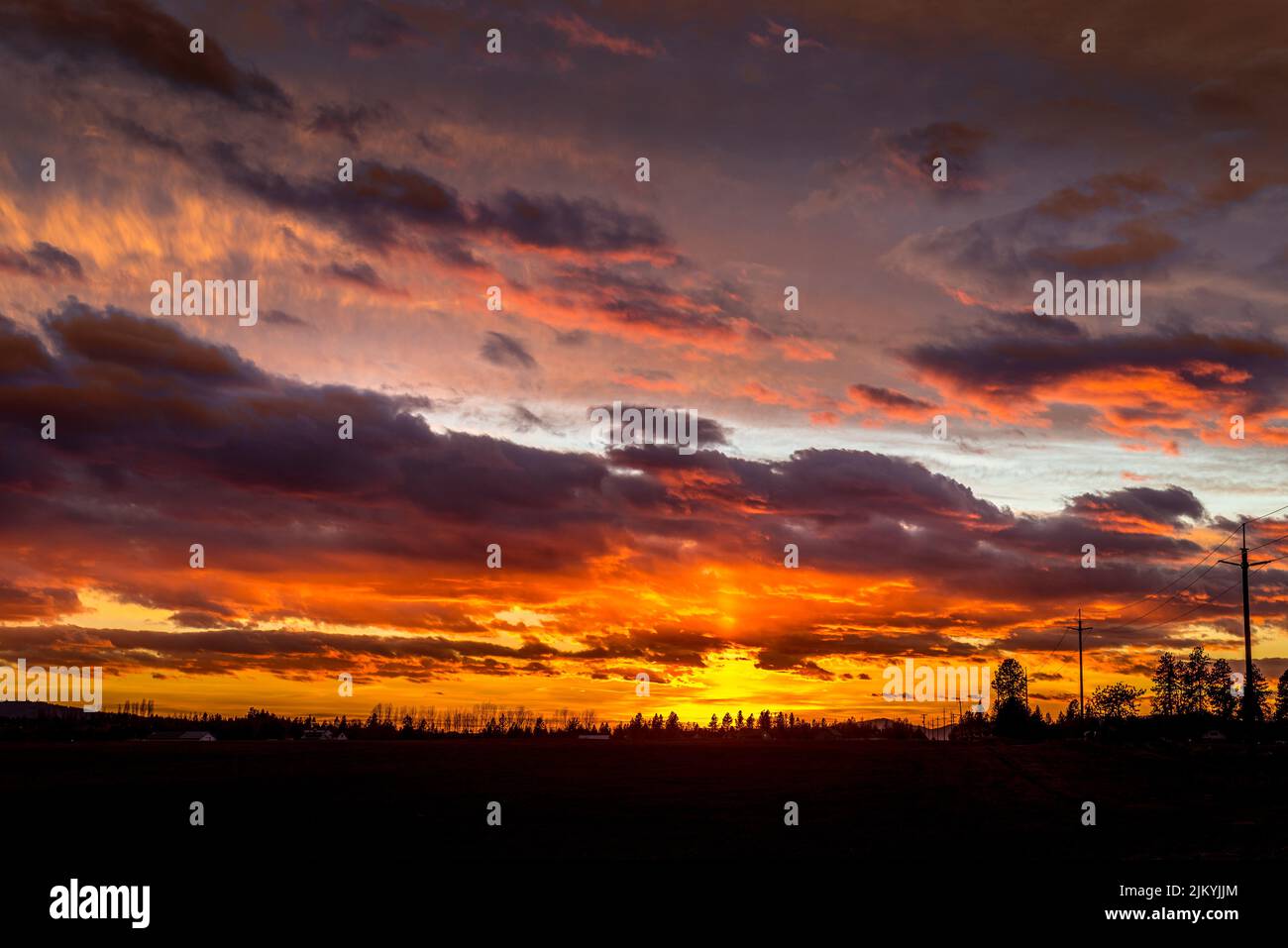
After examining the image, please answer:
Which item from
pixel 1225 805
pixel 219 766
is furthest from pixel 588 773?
pixel 1225 805

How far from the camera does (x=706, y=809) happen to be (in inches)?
2579

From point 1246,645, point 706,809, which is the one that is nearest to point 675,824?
point 706,809

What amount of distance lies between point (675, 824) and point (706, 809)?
9.97 metres

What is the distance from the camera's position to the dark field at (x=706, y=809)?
1784 inches

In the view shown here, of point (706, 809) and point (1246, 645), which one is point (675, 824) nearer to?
point (706, 809)

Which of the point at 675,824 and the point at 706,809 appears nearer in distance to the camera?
the point at 675,824

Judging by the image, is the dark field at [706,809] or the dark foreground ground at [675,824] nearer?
the dark foreground ground at [675,824]

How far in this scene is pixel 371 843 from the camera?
47.0 meters

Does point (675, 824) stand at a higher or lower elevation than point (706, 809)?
higher

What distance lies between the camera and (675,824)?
5600 centimetres

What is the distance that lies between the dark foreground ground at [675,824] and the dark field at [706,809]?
0.25 meters
